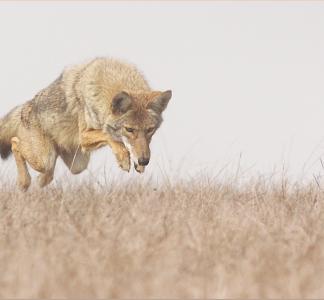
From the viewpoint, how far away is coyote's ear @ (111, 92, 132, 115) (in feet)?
25.9

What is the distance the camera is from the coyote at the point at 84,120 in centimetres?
803

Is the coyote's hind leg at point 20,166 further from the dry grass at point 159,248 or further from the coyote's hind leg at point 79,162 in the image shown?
the dry grass at point 159,248

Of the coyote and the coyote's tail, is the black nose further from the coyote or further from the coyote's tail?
the coyote's tail

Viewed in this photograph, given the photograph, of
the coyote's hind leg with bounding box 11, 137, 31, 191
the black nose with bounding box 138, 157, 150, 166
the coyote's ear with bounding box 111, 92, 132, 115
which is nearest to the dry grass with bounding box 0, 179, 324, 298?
the black nose with bounding box 138, 157, 150, 166

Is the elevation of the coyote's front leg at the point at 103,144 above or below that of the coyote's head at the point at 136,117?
below

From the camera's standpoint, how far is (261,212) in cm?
631

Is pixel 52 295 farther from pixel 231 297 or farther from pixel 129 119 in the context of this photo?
pixel 129 119

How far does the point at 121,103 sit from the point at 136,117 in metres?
0.23

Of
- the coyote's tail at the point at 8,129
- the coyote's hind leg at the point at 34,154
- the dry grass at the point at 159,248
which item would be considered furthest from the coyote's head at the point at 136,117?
the coyote's tail at the point at 8,129

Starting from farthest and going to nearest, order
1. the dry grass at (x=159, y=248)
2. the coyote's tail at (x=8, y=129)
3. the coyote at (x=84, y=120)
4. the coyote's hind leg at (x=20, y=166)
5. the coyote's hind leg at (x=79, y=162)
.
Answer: the coyote's tail at (x=8, y=129)
the coyote's hind leg at (x=20, y=166)
the coyote's hind leg at (x=79, y=162)
the coyote at (x=84, y=120)
the dry grass at (x=159, y=248)

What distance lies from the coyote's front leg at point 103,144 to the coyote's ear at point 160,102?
1.82ft

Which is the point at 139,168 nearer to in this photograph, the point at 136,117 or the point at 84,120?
the point at 136,117

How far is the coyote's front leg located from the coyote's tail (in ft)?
5.47

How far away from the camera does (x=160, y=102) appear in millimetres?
8148
